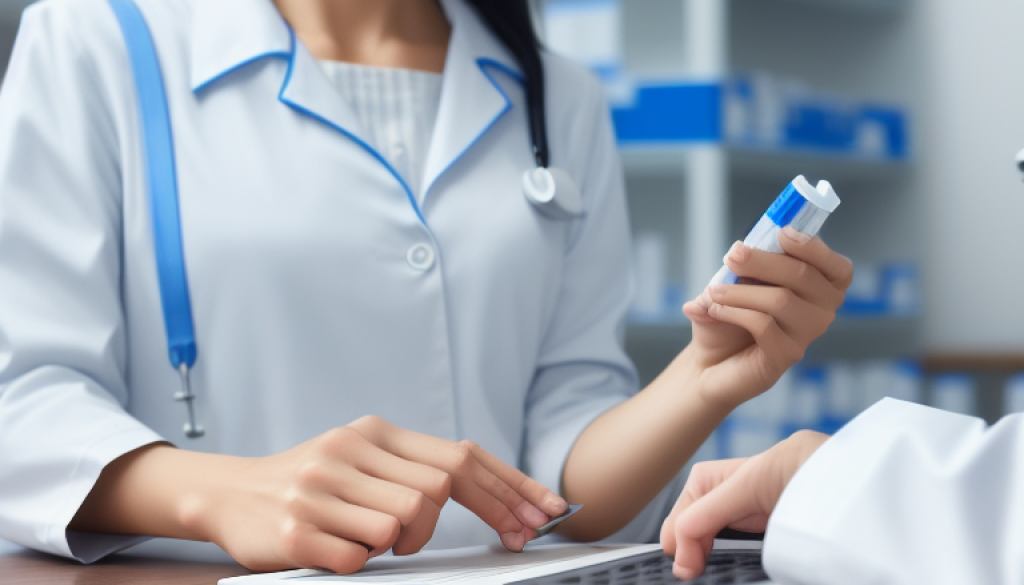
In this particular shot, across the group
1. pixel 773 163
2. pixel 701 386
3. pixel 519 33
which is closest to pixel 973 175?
pixel 773 163

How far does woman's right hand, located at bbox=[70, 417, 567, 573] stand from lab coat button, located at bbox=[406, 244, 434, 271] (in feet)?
0.89

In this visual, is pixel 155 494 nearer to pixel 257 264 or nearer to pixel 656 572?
pixel 257 264

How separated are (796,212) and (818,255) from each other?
62mm

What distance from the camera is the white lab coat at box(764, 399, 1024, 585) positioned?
490 millimetres

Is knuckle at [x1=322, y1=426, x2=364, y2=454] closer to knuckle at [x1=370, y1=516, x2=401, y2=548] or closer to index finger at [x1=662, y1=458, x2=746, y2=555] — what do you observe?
knuckle at [x1=370, y1=516, x2=401, y2=548]

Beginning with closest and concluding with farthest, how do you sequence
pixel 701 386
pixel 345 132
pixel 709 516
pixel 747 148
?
pixel 709 516
pixel 701 386
pixel 345 132
pixel 747 148

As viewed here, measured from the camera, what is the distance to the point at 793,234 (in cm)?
71

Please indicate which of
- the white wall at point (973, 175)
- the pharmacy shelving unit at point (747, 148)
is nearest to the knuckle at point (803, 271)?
the pharmacy shelving unit at point (747, 148)

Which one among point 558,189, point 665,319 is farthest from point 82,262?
point 665,319

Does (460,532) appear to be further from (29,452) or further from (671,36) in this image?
(671,36)

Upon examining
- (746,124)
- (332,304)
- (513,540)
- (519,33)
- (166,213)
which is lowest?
(746,124)

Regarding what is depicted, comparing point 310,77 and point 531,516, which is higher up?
point 310,77

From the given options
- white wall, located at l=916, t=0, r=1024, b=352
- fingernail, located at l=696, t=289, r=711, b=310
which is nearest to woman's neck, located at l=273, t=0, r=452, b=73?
fingernail, located at l=696, t=289, r=711, b=310

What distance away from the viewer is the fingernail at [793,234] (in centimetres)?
71
